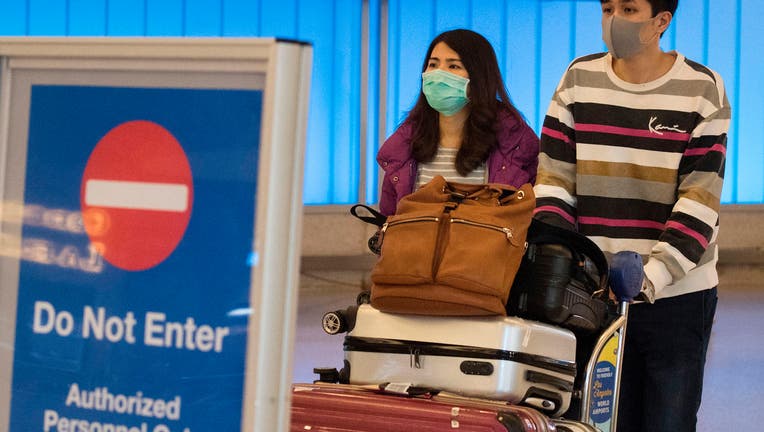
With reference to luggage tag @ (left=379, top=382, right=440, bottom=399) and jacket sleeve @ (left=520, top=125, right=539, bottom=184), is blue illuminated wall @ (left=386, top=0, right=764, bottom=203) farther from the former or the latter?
luggage tag @ (left=379, top=382, right=440, bottom=399)

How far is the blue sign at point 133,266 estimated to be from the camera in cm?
128

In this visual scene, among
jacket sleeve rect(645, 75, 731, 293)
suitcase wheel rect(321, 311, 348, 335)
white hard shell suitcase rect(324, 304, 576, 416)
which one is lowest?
white hard shell suitcase rect(324, 304, 576, 416)

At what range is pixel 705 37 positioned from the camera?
899cm

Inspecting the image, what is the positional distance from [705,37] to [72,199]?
8.35 metres

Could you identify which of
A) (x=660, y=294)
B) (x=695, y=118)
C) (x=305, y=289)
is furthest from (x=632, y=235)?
(x=305, y=289)

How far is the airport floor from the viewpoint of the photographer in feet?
15.3

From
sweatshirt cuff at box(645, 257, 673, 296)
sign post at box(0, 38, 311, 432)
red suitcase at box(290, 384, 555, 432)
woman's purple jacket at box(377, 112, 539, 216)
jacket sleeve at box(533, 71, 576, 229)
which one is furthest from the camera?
woman's purple jacket at box(377, 112, 539, 216)

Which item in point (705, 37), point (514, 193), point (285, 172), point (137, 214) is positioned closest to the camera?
point (285, 172)

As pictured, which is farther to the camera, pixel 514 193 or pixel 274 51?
pixel 514 193

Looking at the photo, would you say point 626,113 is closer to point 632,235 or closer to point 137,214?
point 632,235

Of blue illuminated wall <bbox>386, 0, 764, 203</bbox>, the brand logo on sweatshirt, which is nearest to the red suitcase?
the brand logo on sweatshirt

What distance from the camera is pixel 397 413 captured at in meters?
2.03

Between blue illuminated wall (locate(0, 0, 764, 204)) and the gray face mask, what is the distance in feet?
21.7

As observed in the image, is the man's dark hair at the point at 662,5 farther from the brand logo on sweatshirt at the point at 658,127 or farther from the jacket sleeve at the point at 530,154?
the jacket sleeve at the point at 530,154
